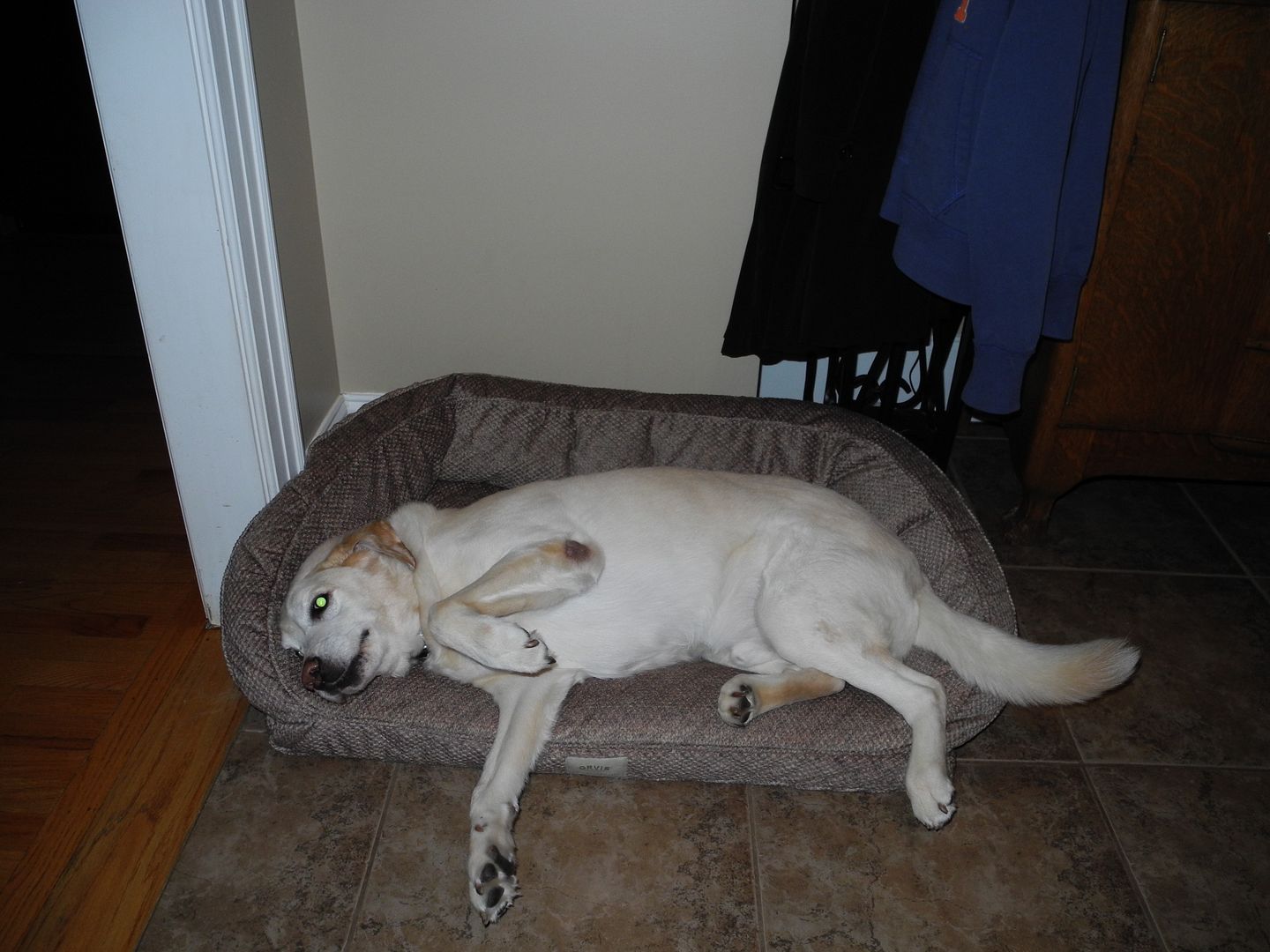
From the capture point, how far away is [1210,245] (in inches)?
91.7

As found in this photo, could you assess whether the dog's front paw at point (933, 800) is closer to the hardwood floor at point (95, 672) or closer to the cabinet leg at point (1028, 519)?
the cabinet leg at point (1028, 519)

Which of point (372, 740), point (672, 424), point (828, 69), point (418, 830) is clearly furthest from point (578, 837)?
point (828, 69)

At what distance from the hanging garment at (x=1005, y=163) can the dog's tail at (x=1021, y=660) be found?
583mm

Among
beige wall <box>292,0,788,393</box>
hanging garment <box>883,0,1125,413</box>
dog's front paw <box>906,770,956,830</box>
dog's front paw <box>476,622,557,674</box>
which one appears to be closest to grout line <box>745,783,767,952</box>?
dog's front paw <box>906,770,956,830</box>

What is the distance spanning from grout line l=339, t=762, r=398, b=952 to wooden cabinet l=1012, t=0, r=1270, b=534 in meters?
2.09

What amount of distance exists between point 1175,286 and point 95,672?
10.2 ft

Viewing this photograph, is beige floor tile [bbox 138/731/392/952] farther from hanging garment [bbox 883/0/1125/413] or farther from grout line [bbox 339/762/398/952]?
hanging garment [bbox 883/0/1125/413]

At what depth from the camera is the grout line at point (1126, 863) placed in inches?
73.3

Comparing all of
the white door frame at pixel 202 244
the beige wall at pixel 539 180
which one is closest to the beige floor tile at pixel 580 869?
the white door frame at pixel 202 244

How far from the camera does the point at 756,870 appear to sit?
1951 millimetres

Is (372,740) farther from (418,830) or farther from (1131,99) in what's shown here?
(1131,99)

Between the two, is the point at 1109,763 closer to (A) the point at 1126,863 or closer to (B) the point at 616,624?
(A) the point at 1126,863

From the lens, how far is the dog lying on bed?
6.40 feet

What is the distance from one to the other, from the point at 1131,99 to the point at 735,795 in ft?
6.38
